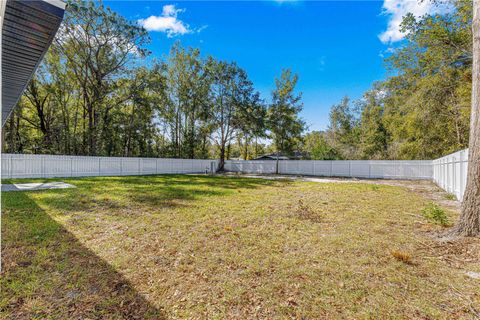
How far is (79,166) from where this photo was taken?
12727mm

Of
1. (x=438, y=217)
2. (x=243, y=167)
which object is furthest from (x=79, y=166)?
(x=438, y=217)

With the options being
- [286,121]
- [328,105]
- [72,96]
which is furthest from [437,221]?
[328,105]

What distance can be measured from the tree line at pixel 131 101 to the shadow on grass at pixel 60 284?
1592 cm

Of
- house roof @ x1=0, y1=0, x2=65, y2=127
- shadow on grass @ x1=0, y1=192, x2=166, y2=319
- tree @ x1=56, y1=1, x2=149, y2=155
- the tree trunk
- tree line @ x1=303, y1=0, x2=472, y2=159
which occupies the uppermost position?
tree @ x1=56, y1=1, x2=149, y2=155

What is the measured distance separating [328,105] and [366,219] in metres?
29.7

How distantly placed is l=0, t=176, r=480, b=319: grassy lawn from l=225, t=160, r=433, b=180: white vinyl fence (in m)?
12.5

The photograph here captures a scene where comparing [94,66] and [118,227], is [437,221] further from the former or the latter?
[94,66]

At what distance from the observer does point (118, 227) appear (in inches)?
149

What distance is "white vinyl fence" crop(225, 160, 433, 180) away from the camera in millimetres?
14609

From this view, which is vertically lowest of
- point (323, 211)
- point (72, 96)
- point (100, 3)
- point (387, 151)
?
point (323, 211)

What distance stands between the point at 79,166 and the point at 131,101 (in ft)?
24.7

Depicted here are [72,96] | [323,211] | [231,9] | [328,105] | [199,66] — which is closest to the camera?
[323,211]

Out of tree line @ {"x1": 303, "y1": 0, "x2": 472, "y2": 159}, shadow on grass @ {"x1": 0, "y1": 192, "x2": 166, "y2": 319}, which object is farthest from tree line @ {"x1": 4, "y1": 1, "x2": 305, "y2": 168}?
shadow on grass @ {"x1": 0, "y1": 192, "x2": 166, "y2": 319}

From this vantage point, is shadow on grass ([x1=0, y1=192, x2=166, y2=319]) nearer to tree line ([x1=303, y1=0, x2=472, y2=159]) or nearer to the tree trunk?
the tree trunk
